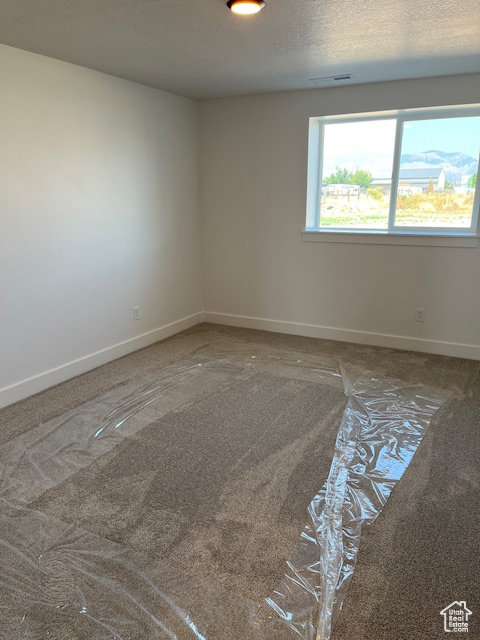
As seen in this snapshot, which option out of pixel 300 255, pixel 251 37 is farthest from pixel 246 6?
pixel 300 255

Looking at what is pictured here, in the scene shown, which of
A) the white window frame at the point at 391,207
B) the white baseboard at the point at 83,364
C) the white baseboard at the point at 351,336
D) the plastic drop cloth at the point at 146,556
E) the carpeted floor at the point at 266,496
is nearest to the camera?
the plastic drop cloth at the point at 146,556

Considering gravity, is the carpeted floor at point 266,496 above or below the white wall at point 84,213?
below

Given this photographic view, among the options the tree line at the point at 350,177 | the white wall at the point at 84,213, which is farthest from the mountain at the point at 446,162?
the white wall at the point at 84,213

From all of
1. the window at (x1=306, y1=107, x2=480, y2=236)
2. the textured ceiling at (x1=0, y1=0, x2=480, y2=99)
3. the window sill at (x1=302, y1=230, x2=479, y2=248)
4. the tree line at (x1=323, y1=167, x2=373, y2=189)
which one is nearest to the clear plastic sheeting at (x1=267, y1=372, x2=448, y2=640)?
the window sill at (x1=302, y1=230, x2=479, y2=248)

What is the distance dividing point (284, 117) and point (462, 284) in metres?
2.22

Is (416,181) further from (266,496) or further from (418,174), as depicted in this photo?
(266,496)

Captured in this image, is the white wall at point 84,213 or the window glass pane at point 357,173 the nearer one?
the white wall at point 84,213

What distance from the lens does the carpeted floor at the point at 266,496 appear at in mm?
1686

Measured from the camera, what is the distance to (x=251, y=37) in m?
2.65

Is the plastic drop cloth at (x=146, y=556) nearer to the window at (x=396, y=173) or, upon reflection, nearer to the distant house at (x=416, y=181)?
the window at (x=396, y=173)

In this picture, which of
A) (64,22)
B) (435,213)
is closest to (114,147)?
(64,22)

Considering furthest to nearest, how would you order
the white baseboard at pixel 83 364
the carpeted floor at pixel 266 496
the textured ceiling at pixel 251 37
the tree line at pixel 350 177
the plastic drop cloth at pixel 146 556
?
the tree line at pixel 350 177 → the white baseboard at pixel 83 364 → the textured ceiling at pixel 251 37 → the carpeted floor at pixel 266 496 → the plastic drop cloth at pixel 146 556

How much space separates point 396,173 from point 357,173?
37 centimetres

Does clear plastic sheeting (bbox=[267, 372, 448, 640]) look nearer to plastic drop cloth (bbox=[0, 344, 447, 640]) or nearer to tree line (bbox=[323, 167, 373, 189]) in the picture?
plastic drop cloth (bbox=[0, 344, 447, 640])
